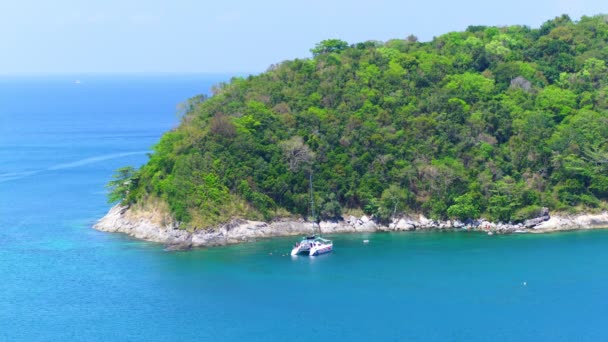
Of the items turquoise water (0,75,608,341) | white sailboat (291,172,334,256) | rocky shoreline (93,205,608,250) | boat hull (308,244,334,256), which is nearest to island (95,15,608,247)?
rocky shoreline (93,205,608,250)

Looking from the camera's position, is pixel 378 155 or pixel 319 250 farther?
pixel 378 155

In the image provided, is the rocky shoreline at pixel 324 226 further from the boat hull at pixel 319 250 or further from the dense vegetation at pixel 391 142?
the boat hull at pixel 319 250

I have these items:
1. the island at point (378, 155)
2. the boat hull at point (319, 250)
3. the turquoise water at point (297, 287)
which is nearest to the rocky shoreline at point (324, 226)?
the island at point (378, 155)

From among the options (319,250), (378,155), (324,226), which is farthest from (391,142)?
(319,250)

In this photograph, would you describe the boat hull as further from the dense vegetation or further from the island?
the dense vegetation

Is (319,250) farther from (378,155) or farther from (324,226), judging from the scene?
(378,155)

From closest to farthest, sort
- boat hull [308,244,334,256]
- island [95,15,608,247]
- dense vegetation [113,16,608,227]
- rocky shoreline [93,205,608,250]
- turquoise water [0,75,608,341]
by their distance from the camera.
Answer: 1. turquoise water [0,75,608,341]
2. boat hull [308,244,334,256]
3. rocky shoreline [93,205,608,250]
4. island [95,15,608,247]
5. dense vegetation [113,16,608,227]
